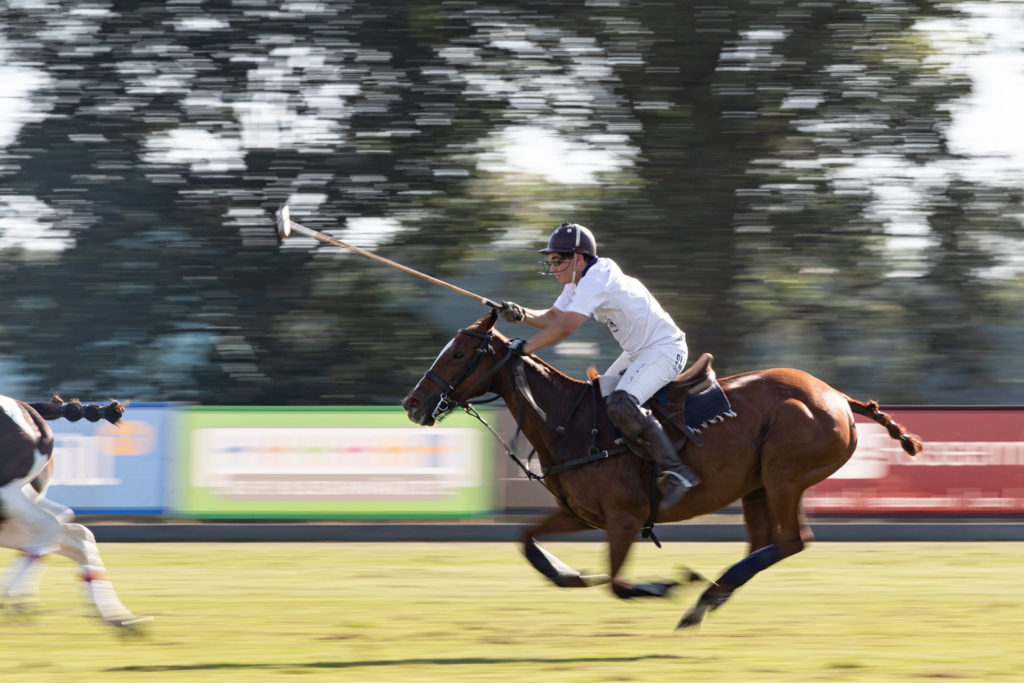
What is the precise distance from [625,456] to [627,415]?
0.31m

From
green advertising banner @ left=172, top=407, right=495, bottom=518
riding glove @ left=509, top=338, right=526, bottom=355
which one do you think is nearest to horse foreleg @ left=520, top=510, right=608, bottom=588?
riding glove @ left=509, top=338, right=526, bottom=355

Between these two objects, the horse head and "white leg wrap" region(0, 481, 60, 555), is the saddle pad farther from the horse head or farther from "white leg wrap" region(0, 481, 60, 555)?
"white leg wrap" region(0, 481, 60, 555)

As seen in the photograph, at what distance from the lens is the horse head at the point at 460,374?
777 cm

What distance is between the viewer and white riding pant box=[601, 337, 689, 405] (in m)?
7.73

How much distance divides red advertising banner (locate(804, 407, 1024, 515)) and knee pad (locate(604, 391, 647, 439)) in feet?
21.3

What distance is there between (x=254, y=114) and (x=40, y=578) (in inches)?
369

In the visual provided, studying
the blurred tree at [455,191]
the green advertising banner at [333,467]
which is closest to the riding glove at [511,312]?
the green advertising banner at [333,467]

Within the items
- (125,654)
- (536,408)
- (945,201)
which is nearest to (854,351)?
(945,201)

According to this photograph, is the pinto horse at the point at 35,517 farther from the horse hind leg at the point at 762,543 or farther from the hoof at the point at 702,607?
the horse hind leg at the point at 762,543

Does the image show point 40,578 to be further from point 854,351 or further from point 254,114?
point 854,351

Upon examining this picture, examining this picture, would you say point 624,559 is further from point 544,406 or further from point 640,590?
point 544,406

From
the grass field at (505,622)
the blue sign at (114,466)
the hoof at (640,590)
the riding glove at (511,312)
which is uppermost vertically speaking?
the riding glove at (511,312)

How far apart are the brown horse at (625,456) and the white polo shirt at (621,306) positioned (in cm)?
43

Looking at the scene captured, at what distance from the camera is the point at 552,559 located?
7.83m
